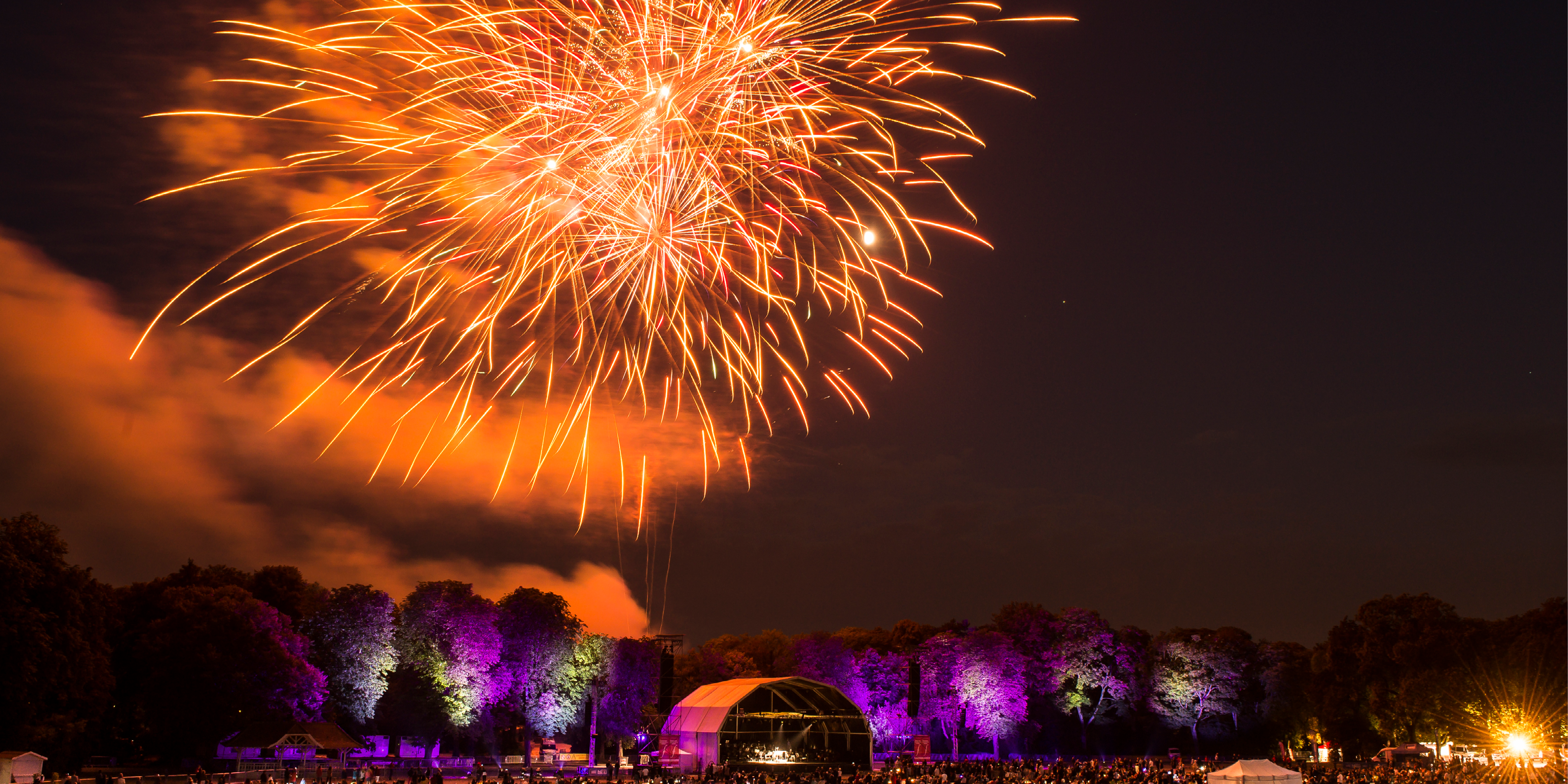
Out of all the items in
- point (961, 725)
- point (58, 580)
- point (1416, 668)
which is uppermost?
point (58, 580)

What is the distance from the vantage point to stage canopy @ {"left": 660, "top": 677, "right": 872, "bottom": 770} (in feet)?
168

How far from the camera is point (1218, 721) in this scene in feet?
227

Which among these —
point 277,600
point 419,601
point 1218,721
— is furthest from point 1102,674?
point 277,600

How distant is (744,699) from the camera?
51.3m

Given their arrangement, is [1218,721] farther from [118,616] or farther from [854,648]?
[118,616]

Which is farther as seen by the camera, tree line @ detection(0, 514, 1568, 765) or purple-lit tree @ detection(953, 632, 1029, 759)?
purple-lit tree @ detection(953, 632, 1029, 759)

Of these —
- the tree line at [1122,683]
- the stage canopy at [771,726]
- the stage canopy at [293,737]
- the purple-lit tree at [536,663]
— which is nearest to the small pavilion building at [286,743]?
the stage canopy at [293,737]

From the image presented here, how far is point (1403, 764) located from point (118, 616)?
5643 cm

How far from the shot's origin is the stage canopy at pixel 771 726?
168ft

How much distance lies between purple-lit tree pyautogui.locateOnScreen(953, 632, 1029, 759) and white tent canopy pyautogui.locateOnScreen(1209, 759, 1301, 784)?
35.5m

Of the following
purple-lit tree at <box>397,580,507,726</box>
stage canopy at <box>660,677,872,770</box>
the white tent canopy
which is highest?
purple-lit tree at <box>397,580,507,726</box>

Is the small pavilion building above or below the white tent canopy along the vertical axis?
below

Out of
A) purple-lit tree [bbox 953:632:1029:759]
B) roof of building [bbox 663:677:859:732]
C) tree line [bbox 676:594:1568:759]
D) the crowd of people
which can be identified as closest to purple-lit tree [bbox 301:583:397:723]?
the crowd of people

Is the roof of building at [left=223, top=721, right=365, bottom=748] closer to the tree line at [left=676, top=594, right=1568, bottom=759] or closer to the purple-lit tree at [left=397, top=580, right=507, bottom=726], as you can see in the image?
the purple-lit tree at [left=397, top=580, right=507, bottom=726]
